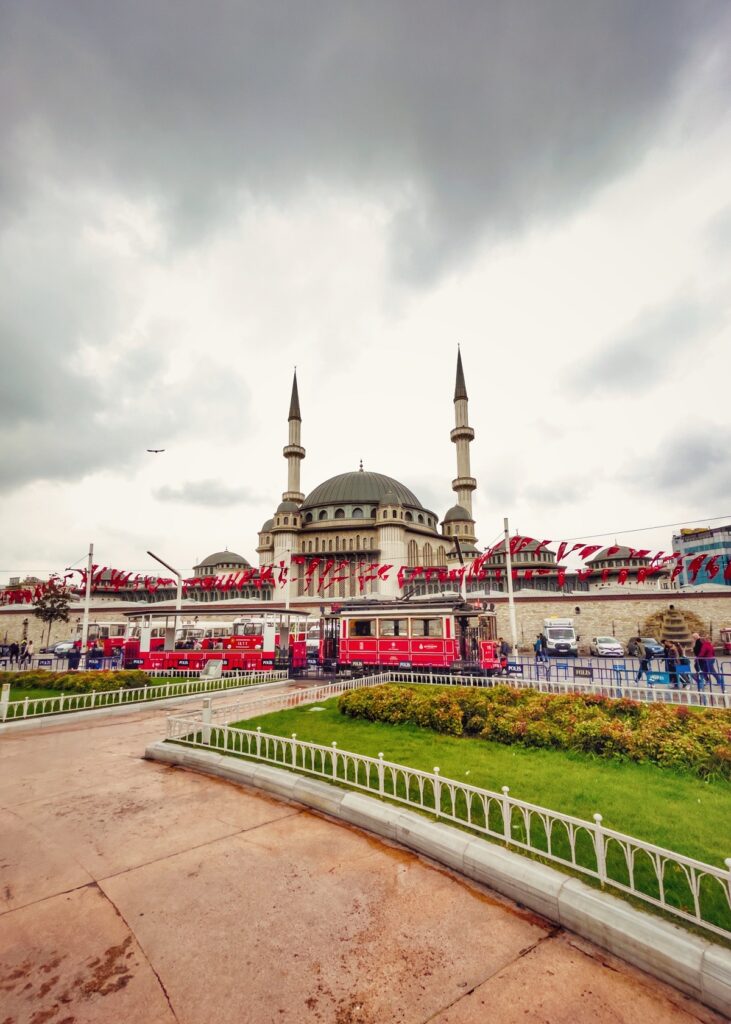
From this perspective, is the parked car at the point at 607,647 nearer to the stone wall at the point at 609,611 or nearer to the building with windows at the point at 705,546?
the stone wall at the point at 609,611

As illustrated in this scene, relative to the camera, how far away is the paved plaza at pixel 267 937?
330cm

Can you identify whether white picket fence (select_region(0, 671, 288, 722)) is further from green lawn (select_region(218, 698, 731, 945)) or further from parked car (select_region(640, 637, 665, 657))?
parked car (select_region(640, 637, 665, 657))

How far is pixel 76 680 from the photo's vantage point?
1623 centimetres

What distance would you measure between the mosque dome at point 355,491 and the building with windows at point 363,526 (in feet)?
0.40

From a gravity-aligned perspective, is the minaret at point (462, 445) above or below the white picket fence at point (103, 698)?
above

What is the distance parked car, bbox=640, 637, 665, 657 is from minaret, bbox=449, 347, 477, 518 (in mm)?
26961

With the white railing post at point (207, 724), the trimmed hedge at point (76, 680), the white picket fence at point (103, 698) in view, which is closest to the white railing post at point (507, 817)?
the white railing post at point (207, 724)

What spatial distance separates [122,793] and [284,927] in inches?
180

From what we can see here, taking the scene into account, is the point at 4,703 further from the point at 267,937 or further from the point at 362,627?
the point at 362,627

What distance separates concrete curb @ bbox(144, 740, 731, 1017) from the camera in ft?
11.2

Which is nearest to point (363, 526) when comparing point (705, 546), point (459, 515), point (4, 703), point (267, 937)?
point (459, 515)

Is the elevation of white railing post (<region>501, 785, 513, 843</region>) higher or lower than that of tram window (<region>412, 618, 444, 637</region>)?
lower

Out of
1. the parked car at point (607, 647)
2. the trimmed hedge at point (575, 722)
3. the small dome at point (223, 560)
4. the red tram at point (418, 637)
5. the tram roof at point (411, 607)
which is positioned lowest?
the parked car at point (607, 647)

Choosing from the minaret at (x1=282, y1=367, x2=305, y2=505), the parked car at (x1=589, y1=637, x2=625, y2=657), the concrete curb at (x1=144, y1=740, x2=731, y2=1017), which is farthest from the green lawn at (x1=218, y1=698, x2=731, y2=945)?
the minaret at (x1=282, y1=367, x2=305, y2=505)
